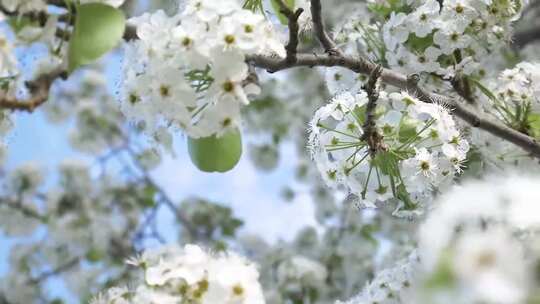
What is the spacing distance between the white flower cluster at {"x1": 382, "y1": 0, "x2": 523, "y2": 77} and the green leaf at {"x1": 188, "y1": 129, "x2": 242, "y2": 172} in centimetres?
101

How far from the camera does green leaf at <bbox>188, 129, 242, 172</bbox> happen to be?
2340 mm

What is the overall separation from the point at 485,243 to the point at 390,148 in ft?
4.67

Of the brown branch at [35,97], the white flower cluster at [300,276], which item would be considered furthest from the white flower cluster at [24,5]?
the white flower cluster at [300,276]

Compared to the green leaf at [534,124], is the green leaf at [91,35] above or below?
above

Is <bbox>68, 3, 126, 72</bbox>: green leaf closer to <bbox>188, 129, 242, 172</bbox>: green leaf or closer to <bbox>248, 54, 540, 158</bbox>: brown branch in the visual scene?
<bbox>188, 129, 242, 172</bbox>: green leaf

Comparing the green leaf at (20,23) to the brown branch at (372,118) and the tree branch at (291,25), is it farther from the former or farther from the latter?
the brown branch at (372,118)

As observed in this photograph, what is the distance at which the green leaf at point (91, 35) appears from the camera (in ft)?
6.70

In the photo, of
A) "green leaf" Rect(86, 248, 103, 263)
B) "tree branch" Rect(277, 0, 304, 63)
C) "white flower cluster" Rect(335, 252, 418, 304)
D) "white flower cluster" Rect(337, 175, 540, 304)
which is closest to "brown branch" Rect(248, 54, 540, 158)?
"tree branch" Rect(277, 0, 304, 63)

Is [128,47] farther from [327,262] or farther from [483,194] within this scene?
[327,262]

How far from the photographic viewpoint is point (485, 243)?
1202 mm

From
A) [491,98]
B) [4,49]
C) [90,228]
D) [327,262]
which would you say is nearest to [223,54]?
[4,49]

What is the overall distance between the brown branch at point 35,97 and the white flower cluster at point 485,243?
0.95 meters

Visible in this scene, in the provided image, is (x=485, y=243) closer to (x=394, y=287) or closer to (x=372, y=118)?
(x=372, y=118)

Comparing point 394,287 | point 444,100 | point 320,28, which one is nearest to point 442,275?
point 320,28
